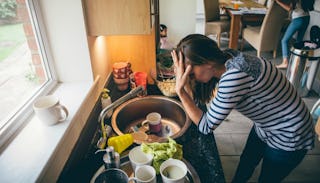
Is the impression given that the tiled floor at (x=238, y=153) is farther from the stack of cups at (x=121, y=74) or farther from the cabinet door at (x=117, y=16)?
the cabinet door at (x=117, y=16)

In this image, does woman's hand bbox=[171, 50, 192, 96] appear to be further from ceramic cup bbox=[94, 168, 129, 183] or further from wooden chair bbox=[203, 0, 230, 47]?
wooden chair bbox=[203, 0, 230, 47]

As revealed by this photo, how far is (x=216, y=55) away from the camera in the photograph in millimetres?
1008

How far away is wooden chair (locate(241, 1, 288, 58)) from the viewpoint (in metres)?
3.49

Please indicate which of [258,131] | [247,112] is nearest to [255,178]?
[258,131]

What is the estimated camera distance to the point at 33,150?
79cm

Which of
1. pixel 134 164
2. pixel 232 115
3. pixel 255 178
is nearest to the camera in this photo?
pixel 134 164

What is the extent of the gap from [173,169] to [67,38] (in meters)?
0.79

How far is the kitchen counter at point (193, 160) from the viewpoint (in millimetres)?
908

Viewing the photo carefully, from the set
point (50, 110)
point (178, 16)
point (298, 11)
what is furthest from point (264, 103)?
point (178, 16)

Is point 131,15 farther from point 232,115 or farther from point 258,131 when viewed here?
point 232,115

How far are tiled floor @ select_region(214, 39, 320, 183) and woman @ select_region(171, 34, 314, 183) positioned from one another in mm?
826

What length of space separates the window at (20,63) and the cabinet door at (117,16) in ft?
0.77

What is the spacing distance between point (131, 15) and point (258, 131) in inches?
35.5

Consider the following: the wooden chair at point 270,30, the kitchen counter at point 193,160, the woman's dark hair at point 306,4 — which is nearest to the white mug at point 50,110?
the kitchen counter at point 193,160
